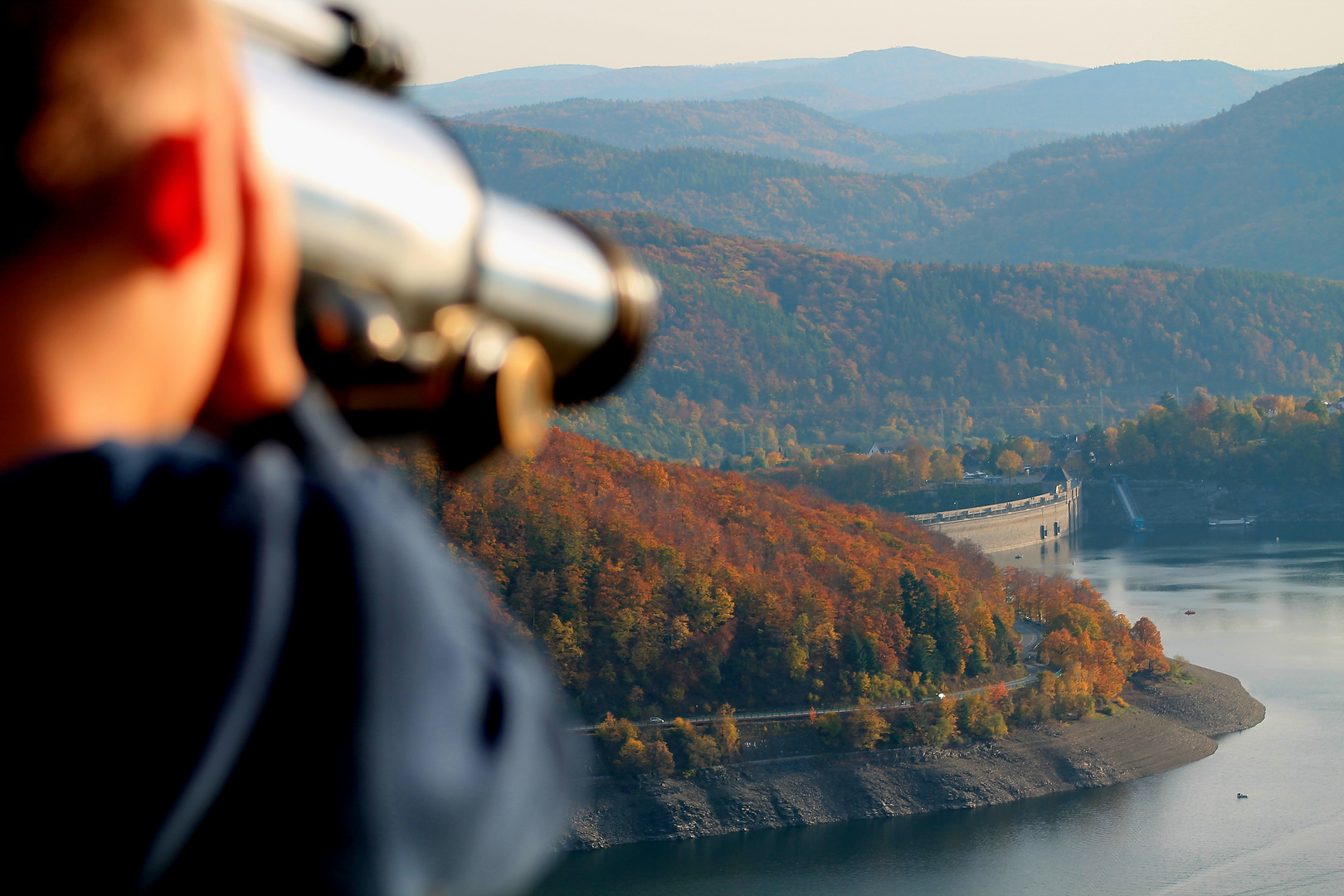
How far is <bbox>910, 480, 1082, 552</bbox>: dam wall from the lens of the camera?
67.1m

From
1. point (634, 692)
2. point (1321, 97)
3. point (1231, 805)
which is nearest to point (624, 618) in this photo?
point (634, 692)

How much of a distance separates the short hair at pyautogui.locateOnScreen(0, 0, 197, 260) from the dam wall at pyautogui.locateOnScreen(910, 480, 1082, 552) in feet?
212

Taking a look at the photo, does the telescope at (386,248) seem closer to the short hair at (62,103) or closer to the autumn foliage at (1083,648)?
the short hair at (62,103)

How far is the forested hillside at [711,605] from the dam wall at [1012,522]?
21.6 metres

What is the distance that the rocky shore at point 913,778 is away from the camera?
1256 inches

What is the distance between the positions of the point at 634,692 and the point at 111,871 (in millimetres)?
36727

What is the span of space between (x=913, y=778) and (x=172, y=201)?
35.4 metres

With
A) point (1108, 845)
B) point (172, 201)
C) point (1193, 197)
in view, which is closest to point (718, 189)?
point (1193, 197)

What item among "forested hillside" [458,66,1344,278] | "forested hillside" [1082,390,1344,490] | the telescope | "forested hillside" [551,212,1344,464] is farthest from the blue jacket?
"forested hillside" [458,66,1344,278]

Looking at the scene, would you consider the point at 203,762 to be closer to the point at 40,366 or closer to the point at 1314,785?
the point at 40,366

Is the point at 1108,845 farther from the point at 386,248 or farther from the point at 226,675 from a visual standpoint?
the point at 226,675

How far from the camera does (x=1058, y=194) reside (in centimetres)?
17188

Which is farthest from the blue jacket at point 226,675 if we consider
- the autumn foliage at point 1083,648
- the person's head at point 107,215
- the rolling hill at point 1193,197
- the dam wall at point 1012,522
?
the rolling hill at point 1193,197

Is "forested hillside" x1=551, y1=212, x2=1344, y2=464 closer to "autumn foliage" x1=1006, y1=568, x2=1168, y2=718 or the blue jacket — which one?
"autumn foliage" x1=1006, y1=568, x2=1168, y2=718
